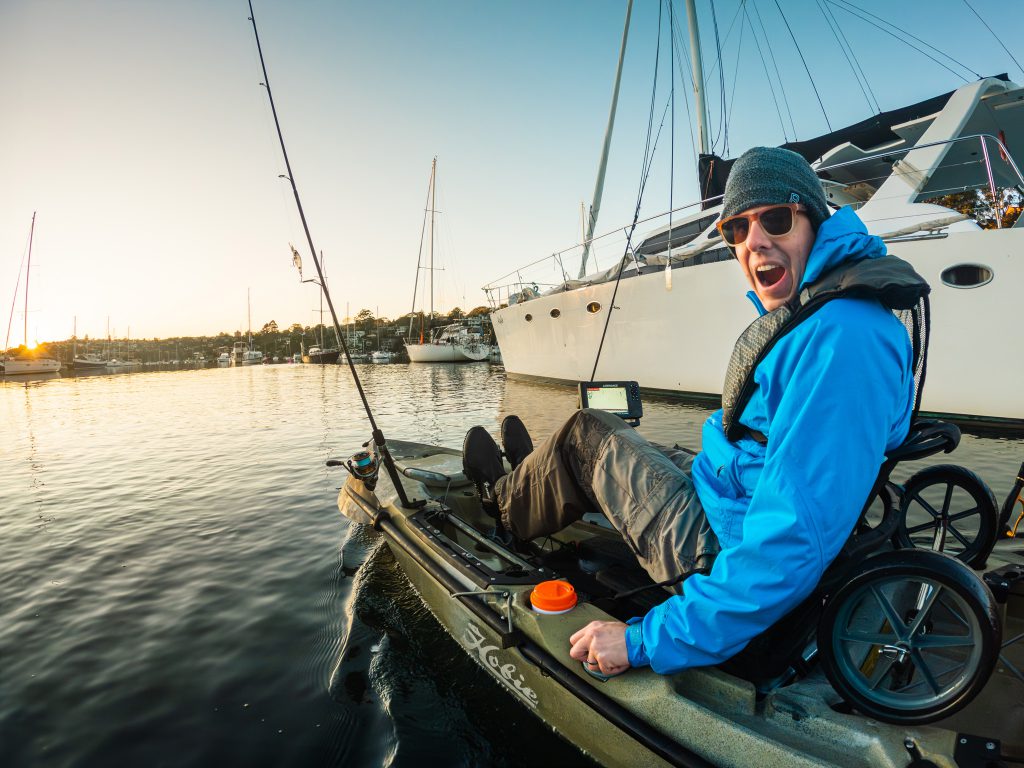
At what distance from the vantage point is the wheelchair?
4.26ft

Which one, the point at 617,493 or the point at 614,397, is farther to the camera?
the point at 614,397

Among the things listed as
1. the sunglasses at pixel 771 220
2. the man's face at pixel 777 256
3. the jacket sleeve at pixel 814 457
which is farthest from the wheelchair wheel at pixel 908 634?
the sunglasses at pixel 771 220

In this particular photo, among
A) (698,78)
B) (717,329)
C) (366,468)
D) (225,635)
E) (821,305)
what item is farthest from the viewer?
(698,78)

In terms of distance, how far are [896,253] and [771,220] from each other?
9.09 m

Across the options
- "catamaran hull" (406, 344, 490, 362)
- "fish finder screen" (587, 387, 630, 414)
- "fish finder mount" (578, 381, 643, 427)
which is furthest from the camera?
"catamaran hull" (406, 344, 490, 362)

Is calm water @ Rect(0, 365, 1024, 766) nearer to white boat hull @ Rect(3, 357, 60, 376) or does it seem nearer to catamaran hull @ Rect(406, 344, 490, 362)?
catamaran hull @ Rect(406, 344, 490, 362)

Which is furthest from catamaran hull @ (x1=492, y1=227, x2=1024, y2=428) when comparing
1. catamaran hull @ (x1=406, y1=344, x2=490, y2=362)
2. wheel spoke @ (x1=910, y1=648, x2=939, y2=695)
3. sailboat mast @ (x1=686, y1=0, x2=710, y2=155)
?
catamaran hull @ (x1=406, y1=344, x2=490, y2=362)

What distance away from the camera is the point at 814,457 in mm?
1368

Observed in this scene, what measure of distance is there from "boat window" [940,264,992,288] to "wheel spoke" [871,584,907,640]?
9114 millimetres

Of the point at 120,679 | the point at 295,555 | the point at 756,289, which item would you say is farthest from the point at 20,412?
the point at 756,289

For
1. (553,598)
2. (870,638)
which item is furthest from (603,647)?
(870,638)

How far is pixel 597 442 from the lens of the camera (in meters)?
2.55

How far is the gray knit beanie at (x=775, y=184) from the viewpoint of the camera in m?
1.71

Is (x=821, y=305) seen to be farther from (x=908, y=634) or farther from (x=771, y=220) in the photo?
(x=908, y=634)
